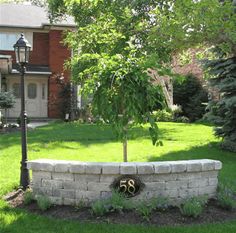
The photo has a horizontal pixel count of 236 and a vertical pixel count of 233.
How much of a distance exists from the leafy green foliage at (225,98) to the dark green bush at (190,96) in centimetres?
1058

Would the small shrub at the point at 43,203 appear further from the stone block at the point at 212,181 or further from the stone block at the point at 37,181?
the stone block at the point at 212,181

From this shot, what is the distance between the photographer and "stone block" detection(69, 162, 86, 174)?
6.10 metres

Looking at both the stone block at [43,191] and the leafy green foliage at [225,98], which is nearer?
the stone block at [43,191]

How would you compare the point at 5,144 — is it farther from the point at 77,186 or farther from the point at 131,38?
the point at 77,186

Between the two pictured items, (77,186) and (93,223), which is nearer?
(93,223)

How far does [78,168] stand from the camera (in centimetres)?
611

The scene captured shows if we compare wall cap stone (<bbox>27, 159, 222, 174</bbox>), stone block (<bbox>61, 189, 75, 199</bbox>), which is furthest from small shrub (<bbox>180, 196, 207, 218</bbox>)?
stone block (<bbox>61, 189, 75, 199</bbox>)

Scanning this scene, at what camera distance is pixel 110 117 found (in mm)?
6527

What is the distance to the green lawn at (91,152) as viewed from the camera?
17.9 ft

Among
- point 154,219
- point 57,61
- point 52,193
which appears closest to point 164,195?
point 154,219

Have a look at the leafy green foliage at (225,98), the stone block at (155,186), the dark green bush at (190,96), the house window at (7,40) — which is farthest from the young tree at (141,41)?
the house window at (7,40)

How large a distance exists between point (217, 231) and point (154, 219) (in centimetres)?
83

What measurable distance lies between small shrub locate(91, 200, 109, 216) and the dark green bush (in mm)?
18687

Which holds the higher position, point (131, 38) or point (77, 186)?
point (131, 38)
